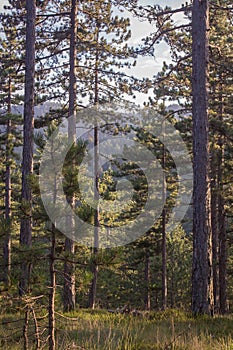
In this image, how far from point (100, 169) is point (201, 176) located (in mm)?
11480

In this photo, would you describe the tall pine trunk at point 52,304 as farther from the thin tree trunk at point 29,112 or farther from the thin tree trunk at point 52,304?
the thin tree trunk at point 29,112

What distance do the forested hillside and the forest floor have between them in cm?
4

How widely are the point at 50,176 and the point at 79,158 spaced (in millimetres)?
362

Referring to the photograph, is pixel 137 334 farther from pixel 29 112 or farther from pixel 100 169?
pixel 100 169

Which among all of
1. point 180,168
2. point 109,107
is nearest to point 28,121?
point 109,107

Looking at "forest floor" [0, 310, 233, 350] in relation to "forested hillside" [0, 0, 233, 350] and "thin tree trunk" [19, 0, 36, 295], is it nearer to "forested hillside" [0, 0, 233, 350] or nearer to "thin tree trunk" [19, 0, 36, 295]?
"forested hillside" [0, 0, 233, 350]

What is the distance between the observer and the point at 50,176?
15.0 ft

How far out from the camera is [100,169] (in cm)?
2122

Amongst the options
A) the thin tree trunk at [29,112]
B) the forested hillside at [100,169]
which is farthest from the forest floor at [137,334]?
the thin tree trunk at [29,112]

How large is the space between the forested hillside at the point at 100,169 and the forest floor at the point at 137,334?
0.04 metres

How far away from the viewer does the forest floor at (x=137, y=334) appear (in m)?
5.52

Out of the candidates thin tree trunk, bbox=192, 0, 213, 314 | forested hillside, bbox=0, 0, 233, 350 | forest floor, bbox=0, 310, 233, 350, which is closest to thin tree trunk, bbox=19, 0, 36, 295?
forested hillside, bbox=0, 0, 233, 350

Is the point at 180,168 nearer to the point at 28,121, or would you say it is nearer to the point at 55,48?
the point at 55,48

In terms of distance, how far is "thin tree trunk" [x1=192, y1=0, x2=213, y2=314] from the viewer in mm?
9828
